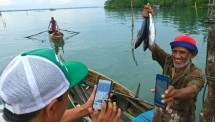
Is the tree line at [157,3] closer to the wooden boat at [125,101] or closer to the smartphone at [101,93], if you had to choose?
the wooden boat at [125,101]

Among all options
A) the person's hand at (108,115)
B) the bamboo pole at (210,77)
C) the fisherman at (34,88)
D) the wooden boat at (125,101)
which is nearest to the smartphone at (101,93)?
the person's hand at (108,115)

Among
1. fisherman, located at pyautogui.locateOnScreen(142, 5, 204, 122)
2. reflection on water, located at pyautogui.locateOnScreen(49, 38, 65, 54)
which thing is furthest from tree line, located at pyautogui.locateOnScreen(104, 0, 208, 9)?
fisherman, located at pyautogui.locateOnScreen(142, 5, 204, 122)

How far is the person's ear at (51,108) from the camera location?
1.56 meters

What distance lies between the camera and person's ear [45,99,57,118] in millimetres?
1564

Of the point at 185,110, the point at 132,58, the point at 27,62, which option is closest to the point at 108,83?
the point at 27,62

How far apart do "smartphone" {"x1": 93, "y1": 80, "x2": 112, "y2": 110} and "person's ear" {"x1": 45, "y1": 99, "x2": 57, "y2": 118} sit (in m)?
0.79

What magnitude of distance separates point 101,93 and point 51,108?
0.95 metres

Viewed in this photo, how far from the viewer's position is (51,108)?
62.7 inches

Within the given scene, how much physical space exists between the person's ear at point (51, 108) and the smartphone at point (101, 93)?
790 mm

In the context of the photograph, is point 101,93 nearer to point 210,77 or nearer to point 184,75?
point 184,75

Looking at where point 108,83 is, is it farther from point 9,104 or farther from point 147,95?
point 147,95

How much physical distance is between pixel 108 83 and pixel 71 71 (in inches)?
29.2

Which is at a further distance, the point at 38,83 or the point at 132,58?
the point at 132,58

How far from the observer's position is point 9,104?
1503 mm
